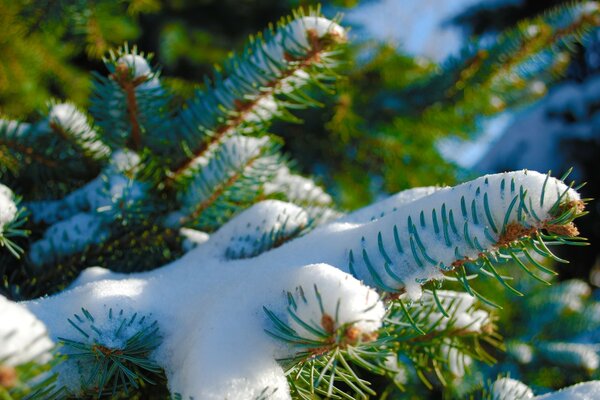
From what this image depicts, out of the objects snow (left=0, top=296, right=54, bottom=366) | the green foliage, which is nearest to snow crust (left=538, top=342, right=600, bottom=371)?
the green foliage

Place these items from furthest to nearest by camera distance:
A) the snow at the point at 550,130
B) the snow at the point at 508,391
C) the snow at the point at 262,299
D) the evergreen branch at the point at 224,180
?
1. the snow at the point at 550,130
2. the evergreen branch at the point at 224,180
3. the snow at the point at 508,391
4. the snow at the point at 262,299

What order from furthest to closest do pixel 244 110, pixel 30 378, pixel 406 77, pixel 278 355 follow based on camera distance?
A: pixel 406 77 < pixel 244 110 < pixel 278 355 < pixel 30 378

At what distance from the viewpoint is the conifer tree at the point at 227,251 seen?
406 millimetres

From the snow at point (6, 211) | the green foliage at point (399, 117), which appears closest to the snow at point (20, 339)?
the snow at point (6, 211)

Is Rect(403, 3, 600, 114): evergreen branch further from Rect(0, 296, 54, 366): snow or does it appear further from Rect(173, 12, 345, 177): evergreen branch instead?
Rect(0, 296, 54, 366): snow

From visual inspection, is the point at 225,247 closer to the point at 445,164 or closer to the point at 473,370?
the point at 473,370

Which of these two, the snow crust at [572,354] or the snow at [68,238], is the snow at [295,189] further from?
the snow crust at [572,354]

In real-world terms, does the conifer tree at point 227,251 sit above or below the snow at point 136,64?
below

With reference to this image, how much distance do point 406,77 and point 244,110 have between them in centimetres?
108

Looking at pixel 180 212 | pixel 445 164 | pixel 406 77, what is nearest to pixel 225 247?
pixel 180 212

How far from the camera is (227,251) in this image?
0.63m

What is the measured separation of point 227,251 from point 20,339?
34 cm

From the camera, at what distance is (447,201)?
0.46 meters

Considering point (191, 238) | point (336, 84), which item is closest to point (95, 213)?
point (191, 238)
